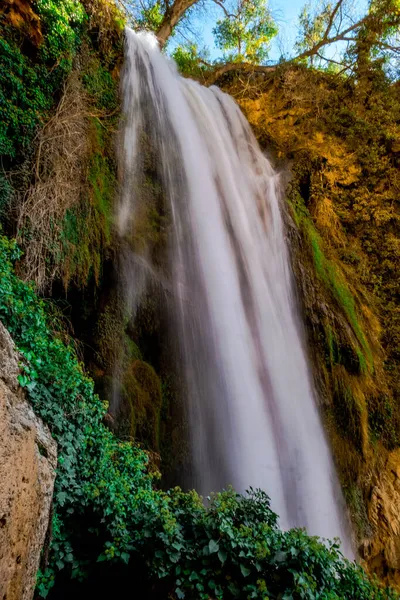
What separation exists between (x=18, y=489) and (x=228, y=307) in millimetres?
4943

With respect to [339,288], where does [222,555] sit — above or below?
below

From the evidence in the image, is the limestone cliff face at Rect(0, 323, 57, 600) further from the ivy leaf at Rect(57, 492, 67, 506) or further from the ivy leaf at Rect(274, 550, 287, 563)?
the ivy leaf at Rect(274, 550, 287, 563)

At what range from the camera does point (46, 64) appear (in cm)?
549

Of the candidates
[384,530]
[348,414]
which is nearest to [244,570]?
[348,414]

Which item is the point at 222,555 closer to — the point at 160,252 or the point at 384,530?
the point at 160,252

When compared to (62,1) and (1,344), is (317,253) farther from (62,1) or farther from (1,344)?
(1,344)

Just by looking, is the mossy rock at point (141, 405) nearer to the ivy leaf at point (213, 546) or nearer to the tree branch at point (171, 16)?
the ivy leaf at point (213, 546)

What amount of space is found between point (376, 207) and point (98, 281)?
7892mm

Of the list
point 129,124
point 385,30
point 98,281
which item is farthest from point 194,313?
point 385,30

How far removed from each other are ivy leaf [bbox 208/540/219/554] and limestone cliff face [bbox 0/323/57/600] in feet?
3.64

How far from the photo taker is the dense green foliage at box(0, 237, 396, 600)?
2562 millimetres

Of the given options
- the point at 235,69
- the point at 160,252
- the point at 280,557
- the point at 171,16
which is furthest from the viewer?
the point at 235,69

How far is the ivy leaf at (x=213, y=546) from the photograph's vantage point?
258 centimetres

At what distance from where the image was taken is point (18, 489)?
5.96 ft
